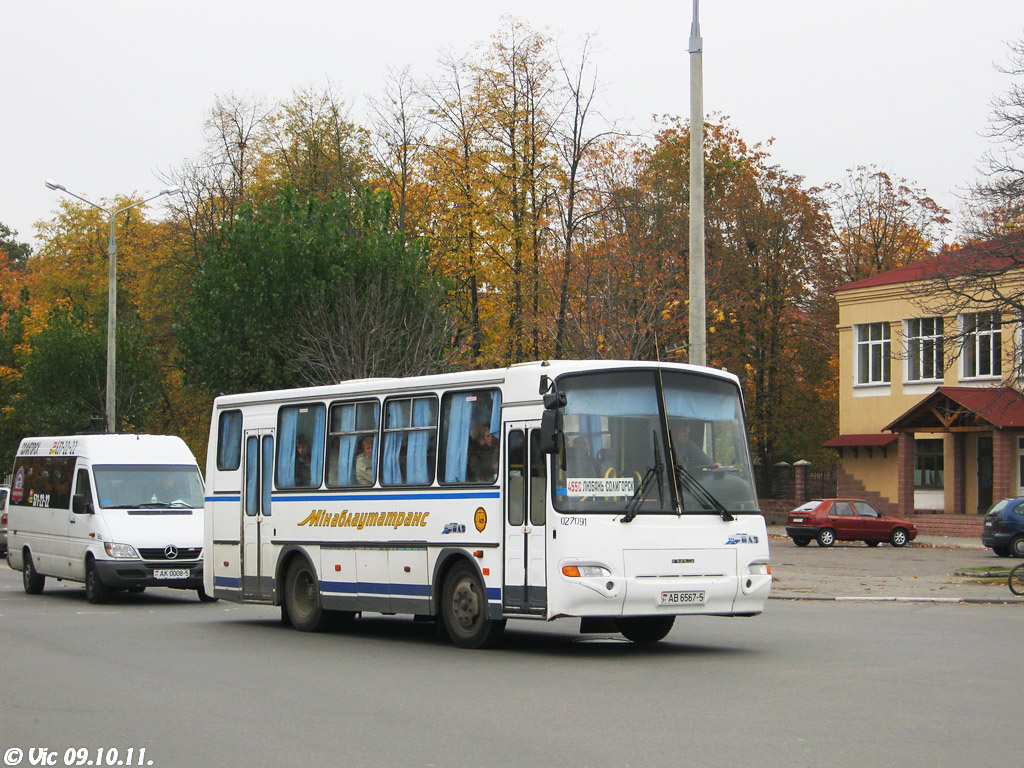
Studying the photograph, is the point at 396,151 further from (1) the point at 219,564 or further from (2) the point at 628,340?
(1) the point at 219,564

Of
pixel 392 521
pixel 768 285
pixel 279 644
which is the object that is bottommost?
pixel 279 644

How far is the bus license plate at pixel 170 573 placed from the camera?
23.2 meters

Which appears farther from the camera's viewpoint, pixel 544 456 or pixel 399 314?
pixel 399 314

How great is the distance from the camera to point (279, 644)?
1662 centimetres

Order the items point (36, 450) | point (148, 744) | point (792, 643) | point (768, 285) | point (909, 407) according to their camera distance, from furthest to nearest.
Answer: point (768, 285)
point (909, 407)
point (36, 450)
point (792, 643)
point (148, 744)

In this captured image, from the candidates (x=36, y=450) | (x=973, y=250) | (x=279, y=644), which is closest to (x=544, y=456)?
(x=279, y=644)

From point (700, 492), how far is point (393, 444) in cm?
381

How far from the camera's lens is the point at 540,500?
14.7 m

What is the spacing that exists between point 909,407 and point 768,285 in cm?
883

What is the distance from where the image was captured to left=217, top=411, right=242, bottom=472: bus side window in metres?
19.8

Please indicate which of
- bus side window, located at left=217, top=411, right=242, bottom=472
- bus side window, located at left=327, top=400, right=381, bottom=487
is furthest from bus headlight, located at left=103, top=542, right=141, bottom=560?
bus side window, located at left=327, top=400, right=381, bottom=487

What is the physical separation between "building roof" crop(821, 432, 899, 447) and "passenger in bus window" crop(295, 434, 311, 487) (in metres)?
44.1

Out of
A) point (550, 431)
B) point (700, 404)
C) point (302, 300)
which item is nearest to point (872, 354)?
point (302, 300)

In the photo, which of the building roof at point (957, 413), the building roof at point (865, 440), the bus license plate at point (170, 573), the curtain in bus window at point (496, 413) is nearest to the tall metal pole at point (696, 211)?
the curtain in bus window at point (496, 413)
